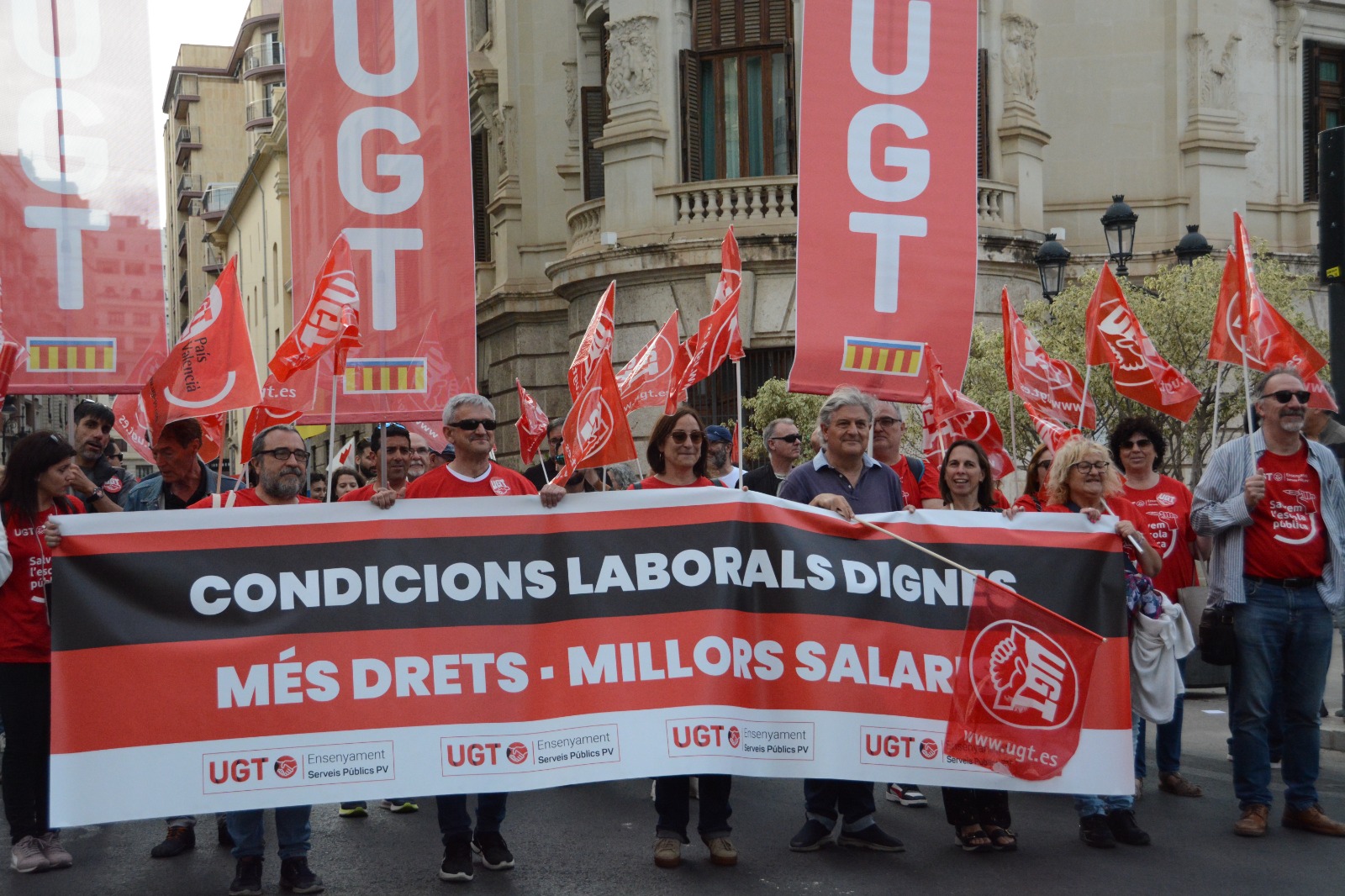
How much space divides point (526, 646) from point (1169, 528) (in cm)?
353

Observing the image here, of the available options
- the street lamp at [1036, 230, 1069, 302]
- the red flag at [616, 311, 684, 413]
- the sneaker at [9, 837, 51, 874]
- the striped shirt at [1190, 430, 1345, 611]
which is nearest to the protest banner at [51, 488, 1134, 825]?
the striped shirt at [1190, 430, 1345, 611]

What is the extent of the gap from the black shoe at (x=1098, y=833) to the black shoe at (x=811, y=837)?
3.79ft

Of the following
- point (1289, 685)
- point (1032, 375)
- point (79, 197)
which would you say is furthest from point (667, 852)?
point (79, 197)

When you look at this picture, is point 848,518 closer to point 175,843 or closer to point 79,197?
point 175,843

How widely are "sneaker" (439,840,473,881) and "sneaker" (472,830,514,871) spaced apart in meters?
0.18

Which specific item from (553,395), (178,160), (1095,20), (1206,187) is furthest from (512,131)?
(178,160)

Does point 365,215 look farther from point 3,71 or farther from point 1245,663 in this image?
point 1245,663

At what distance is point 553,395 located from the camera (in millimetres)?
24594

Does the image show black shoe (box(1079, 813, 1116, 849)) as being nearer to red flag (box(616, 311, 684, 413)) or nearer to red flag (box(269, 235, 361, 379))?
red flag (box(616, 311, 684, 413))

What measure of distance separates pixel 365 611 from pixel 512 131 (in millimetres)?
20034

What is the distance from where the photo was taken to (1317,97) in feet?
76.7

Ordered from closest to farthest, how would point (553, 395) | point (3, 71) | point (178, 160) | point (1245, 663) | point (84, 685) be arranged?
point (84, 685)
point (1245, 663)
point (3, 71)
point (553, 395)
point (178, 160)

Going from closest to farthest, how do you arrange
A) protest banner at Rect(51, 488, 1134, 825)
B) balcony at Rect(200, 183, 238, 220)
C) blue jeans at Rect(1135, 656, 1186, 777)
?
protest banner at Rect(51, 488, 1134, 825)
blue jeans at Rect(1135, 656, 1186, 777)
balcony at Rect(200, 183, 238, 220)

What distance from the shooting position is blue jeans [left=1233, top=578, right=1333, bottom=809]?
677 centimetres
